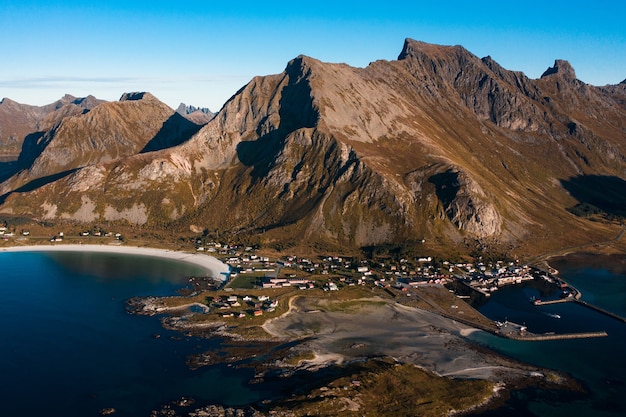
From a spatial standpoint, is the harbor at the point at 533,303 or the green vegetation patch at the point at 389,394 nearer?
the green vegetation patch at the point at 389,394

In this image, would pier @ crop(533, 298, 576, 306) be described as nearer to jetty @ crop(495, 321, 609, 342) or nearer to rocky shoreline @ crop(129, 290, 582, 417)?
jetty @ crop(495, 321, 609, 342)

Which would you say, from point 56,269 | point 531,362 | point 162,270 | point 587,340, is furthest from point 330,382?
point 56,269

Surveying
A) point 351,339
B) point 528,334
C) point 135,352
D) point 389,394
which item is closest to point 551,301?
point 528,334

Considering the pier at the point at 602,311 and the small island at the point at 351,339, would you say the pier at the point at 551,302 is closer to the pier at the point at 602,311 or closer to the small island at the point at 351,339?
the pier at the point at 602,311

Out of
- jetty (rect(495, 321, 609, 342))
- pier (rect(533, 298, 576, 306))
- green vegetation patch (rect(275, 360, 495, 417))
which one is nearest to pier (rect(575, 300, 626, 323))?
pier (rect(533, 298, 576, 306))

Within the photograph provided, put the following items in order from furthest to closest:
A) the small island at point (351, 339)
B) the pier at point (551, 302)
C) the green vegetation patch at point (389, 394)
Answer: the pier at point (551, 302) → the small island at point (351, 339) → the green vegetation patch at point (389, 394)

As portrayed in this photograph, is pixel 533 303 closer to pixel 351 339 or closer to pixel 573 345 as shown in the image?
pixel 573 345

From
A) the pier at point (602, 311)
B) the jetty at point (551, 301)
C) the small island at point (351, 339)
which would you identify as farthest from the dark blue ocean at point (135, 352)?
the small island at point (351, 339)
